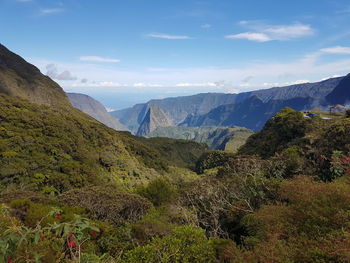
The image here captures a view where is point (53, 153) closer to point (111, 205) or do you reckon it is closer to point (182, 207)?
point (111, 205)

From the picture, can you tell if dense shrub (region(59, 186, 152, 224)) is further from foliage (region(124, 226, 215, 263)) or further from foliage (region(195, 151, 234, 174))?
foliage (region(195, 151, 234, 174))

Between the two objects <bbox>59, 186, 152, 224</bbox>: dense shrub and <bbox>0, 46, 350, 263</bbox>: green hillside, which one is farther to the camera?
<bbox>59, 186, 152, 224</bbox>: dense shrub

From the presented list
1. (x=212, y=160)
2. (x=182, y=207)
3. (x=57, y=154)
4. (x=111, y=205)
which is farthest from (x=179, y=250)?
(x=212, y=160)

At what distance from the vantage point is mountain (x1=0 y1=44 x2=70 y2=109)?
254 ft

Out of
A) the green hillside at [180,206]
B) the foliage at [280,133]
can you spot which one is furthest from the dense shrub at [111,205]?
the foliage at [280,133]

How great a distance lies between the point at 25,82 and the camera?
282 feet

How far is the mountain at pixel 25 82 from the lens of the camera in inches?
3049

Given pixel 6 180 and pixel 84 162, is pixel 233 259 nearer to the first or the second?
pixel 6 180

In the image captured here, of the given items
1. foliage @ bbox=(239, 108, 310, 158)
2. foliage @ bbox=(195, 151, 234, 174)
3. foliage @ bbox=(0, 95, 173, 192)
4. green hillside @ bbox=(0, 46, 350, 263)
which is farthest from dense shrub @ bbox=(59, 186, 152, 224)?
foliage @ bbox=(195, 151, 234, 174)

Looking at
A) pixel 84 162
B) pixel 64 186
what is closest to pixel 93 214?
pixel 64 186

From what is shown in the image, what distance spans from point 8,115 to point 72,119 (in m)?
15.9

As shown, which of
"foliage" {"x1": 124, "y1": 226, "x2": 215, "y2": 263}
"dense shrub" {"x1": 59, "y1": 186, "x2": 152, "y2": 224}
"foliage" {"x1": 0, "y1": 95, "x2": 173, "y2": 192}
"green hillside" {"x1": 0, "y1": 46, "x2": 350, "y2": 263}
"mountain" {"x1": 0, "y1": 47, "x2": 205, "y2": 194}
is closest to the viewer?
"green hillside" {"x1": 0, "y1": 46, "x2": 350, "y2": 263}

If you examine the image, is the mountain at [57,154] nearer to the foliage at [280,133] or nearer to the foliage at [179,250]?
the foliage at [280,133]

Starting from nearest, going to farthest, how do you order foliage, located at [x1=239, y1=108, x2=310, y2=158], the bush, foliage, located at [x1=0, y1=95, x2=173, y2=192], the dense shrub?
the dense shrub < the bush < foliage, located at [x1=0, y1=95, x2=173, y2=192] < foliage, located at [x1=239, y1=108, x2=310, y2=158]
